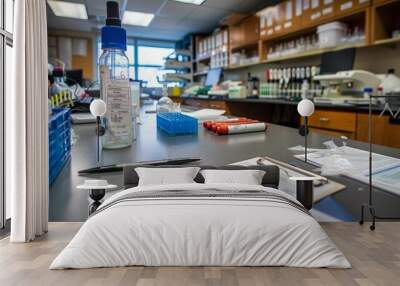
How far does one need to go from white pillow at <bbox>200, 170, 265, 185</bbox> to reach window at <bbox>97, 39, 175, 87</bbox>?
1.02 feet

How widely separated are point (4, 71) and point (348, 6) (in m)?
2.61

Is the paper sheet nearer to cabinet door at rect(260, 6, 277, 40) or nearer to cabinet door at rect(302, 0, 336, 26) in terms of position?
cabinet door at rect(260, 6, 277, 40)

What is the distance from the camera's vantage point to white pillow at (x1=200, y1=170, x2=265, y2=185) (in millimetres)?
515

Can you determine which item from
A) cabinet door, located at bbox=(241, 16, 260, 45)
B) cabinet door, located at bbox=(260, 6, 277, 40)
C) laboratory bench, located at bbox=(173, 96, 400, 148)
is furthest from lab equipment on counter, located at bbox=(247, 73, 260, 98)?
cabinet door, located at bbox=(241, 16, 260, 45)

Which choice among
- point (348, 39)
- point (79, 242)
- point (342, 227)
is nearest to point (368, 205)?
point (342, 227)

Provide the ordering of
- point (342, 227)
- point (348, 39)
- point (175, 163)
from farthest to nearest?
1. point (348, 39)
2. point (175, 163)
3. point (342, 227)

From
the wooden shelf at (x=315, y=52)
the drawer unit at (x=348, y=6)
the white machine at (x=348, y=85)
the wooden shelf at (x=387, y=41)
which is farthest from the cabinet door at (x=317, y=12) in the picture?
the white machine at (x=348, y=85)

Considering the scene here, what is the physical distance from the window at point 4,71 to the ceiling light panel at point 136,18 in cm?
22

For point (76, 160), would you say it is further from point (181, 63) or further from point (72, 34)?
point (181, 63)

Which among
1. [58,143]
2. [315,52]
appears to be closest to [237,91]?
[315,52]

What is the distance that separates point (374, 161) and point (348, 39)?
2.33 m

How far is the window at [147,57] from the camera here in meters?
0.72

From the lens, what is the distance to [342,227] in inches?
20.0

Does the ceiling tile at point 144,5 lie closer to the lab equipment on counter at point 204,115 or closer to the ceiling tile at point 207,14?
the ceiling tile at point 207,14
